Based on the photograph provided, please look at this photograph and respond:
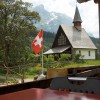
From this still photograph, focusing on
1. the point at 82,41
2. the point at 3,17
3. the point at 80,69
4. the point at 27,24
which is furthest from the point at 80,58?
the point at 80,69

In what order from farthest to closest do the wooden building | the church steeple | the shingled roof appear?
1. the church steeple
2. the shingled roof
3. the wooden building

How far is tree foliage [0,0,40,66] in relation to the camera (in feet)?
98.7

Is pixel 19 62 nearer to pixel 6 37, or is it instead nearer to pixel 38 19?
pixel 6 37

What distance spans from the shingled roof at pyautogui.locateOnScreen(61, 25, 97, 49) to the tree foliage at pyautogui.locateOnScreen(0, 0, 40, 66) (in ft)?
45.0

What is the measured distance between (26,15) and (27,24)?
1122 mm

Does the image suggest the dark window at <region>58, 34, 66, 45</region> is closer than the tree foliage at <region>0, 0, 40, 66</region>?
No

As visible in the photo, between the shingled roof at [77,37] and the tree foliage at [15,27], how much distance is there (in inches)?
540

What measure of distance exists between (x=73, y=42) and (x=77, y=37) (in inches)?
→ 86.7

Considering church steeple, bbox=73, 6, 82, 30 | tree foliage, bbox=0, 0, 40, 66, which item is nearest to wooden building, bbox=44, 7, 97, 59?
church steeple, bbox=73, 6, 82, 30

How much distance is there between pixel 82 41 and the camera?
46.6m

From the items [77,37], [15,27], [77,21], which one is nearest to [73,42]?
[77,37]

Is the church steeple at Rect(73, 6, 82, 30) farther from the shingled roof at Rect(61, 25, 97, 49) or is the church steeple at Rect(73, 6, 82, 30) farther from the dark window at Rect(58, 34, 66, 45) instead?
the dark window at Rect(58, 34, 66, 45)

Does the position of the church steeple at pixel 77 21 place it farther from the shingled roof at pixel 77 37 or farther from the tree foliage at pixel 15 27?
the tree foliage at pixel 15 27

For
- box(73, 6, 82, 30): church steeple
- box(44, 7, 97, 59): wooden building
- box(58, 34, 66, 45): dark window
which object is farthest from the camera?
box(73, 6, 82, 30): church steeple
